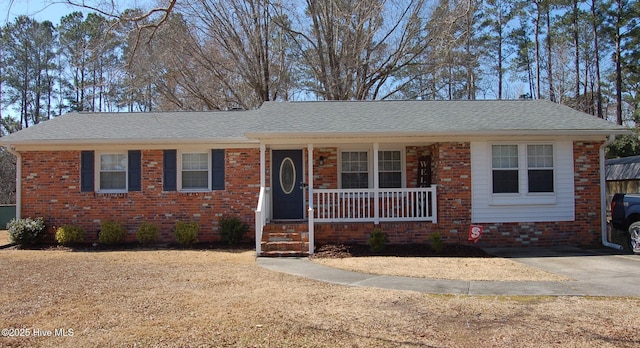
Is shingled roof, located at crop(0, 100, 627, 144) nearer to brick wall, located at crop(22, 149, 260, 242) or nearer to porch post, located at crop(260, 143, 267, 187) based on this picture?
porch post, located at crop(260, 143, 267, 187)

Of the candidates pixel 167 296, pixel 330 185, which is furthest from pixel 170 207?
pixel 167 296

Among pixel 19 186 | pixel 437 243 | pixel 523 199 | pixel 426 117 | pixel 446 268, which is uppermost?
pixel 426 117

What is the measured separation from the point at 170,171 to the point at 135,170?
0.97m

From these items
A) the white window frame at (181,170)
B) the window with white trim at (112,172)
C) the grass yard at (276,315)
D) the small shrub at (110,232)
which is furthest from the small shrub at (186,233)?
the grass yard at (276,315)

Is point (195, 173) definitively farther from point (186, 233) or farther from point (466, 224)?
point (466, 224)

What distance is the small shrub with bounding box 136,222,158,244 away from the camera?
12.2m

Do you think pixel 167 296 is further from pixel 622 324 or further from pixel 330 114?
pixel 330 114

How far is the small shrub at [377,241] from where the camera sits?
11.0m

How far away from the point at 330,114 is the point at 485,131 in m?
4.25

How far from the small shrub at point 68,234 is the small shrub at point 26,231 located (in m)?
0.50

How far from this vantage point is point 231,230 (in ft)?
39.9

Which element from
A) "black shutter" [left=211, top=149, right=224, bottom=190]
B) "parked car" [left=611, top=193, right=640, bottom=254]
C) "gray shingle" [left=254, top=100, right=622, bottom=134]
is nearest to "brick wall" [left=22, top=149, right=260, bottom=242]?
"black shutter" [left=211, top=149, right=224, bottom=190]

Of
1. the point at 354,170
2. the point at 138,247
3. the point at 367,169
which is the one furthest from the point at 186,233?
the point at 367,169

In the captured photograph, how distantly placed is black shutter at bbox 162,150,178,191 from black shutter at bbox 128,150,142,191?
66 cm
